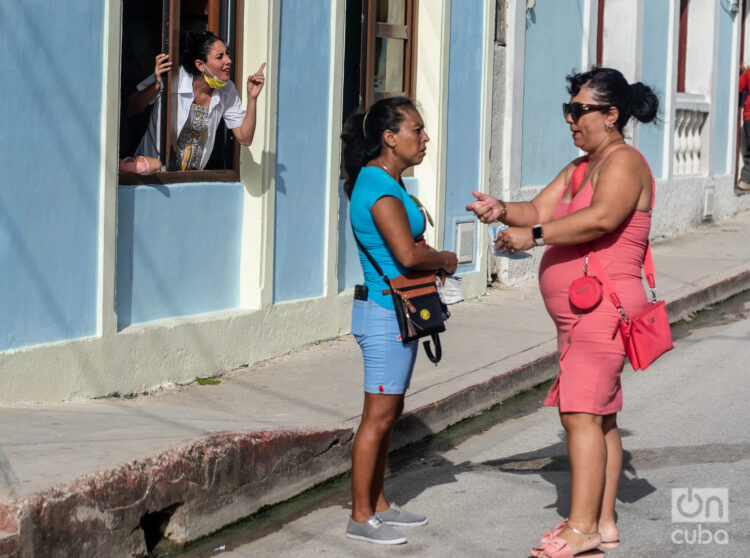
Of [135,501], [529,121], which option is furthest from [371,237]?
[529,121]

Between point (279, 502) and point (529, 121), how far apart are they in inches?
291

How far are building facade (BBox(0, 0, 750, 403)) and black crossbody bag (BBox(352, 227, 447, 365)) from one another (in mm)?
1857

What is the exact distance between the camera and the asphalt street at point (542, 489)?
4.91 m

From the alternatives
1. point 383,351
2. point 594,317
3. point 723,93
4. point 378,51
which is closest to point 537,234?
point 594,317

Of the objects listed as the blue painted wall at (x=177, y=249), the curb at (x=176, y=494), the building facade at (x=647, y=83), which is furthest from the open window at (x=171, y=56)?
the building facade at (x=647, y=83)

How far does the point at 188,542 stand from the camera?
16.2 feet

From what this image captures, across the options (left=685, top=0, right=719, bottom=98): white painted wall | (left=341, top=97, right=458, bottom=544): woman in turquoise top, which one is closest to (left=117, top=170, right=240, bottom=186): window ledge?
(left=341, top=97, right=458, bottom=544): woman in turquoise top

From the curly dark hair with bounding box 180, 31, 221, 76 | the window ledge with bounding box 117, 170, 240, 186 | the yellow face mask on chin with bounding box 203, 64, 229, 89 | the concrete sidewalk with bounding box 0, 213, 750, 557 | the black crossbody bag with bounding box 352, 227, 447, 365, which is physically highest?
the curly dark hair with bounding box 180, 31, 221, 76

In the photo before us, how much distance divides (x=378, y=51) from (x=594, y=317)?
19.0 ft

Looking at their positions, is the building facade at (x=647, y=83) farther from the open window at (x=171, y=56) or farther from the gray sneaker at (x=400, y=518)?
the gray sneaker at (x=400, y=518)

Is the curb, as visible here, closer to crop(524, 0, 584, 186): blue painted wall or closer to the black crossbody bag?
the black crossbody bag

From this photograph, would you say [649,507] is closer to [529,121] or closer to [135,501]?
[135,501]

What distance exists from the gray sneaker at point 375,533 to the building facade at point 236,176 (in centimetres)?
223

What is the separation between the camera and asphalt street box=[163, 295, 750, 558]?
193 inches
